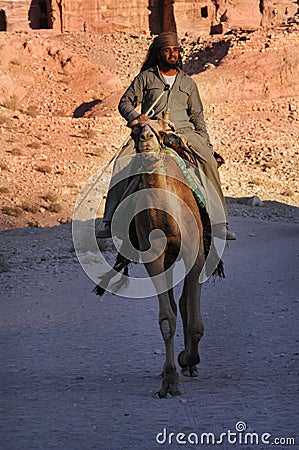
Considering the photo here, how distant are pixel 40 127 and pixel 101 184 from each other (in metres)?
7.94

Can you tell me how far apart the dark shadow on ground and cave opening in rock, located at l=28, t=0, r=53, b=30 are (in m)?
12.2

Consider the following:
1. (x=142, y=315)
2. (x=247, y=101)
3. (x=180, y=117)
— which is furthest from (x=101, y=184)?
(x=180, y=117)

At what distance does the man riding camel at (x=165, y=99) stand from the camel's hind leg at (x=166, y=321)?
104 cm

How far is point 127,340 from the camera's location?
8305mm

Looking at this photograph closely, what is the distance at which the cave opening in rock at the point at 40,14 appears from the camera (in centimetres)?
5212

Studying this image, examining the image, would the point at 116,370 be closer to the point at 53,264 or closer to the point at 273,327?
the point at 273,327

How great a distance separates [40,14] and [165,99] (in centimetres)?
4857

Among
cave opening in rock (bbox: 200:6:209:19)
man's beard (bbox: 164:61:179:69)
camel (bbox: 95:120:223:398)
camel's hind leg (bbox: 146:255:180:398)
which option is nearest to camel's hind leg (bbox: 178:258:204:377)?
camel (bbox: 95:120:223:398)

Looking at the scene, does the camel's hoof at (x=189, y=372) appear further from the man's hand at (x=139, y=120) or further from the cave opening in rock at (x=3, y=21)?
the cave opening in rock at (x=3, y=21)

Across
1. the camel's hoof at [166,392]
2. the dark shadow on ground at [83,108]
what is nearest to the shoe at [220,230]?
the camel's hoof at [166,392]

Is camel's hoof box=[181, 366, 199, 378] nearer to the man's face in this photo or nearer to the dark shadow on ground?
the man's face

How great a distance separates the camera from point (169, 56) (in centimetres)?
707

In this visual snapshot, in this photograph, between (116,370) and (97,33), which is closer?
(116,370)

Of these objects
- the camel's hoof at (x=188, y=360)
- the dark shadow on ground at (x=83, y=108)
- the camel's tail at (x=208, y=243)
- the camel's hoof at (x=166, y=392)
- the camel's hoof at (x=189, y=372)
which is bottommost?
the dark shadow on ground at (x=83, y=108)
